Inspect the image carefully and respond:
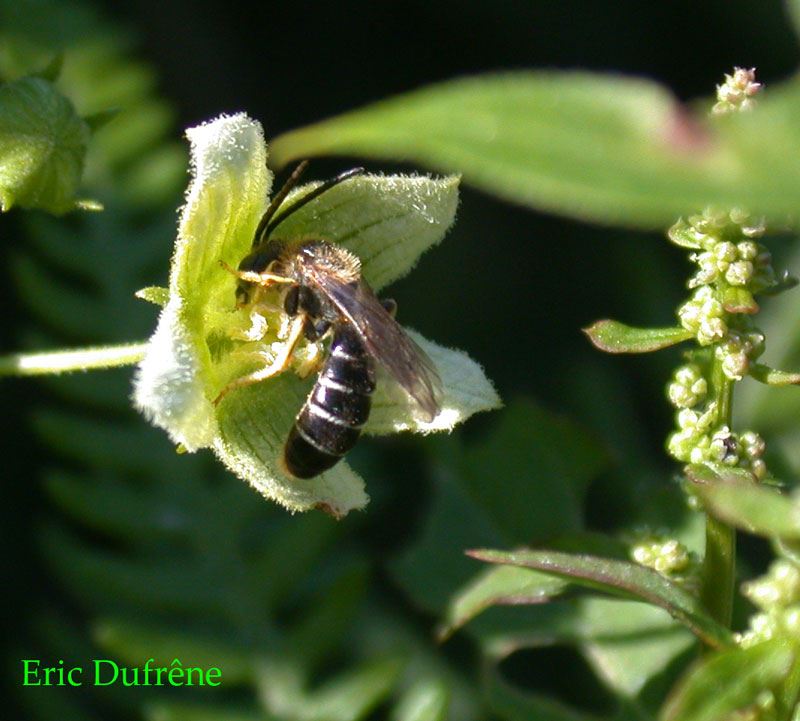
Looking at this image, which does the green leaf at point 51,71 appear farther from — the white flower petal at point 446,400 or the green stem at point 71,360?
the white flower petal at point 446,400

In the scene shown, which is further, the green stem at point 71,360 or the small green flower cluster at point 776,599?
the green stem at point 71,360

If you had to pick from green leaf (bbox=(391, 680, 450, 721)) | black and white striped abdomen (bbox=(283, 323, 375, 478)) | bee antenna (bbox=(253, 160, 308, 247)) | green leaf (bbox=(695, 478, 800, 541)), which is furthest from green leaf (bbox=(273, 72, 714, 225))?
green leaf (bbox=(391, 680, 450, 721))

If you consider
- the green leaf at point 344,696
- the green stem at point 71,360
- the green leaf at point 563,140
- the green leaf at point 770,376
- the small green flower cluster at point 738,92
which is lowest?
the green leaf at point 344,696

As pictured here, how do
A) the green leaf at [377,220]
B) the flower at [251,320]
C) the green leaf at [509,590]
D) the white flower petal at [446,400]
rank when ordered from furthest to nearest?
the green leaf at [377,220] < the white flower petal at [446,400] < the flower at [251,320] < the green leaf at [509,590]

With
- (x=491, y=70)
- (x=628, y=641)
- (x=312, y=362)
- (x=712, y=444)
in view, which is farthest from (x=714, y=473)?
(x=491, y=70)

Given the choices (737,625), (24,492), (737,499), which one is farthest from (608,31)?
(737,499)

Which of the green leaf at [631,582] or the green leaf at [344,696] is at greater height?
the green leaf at [631,582]

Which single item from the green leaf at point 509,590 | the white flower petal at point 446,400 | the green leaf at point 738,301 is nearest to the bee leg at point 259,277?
the white flower petal at point 446,400
